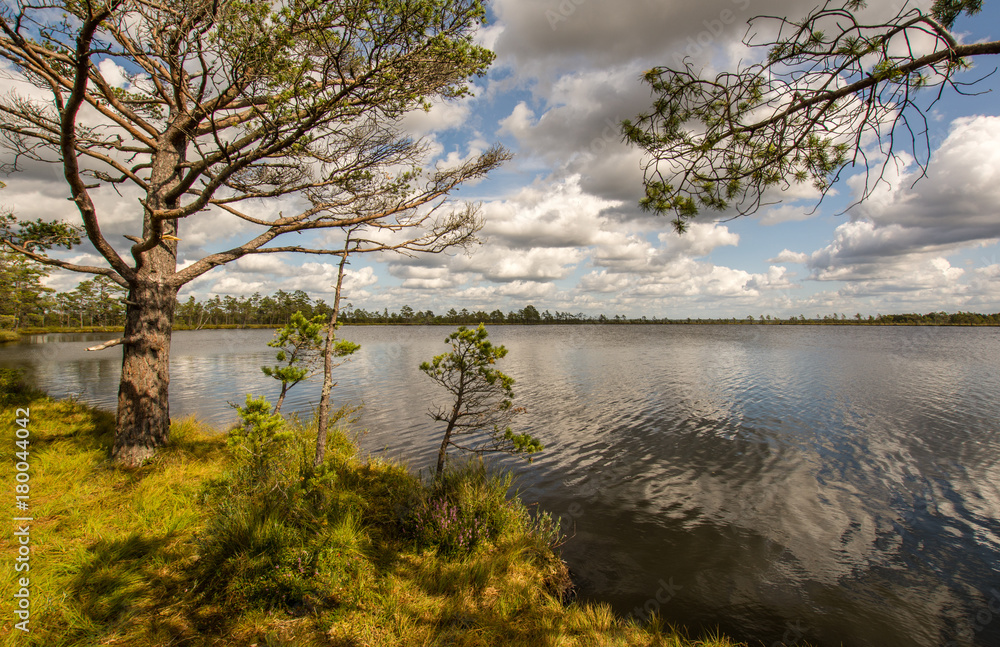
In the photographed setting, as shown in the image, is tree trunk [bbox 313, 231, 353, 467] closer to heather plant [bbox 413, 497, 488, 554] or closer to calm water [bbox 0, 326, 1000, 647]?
heather plant [bbox 413, 497, 488, 554]

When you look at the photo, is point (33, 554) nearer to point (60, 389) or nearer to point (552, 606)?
point (552, 606)

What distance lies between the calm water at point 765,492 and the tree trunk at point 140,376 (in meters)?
5.63

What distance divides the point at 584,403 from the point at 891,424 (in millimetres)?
12292

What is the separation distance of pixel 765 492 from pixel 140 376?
1413 cm

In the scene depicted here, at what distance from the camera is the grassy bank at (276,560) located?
381 centimetres

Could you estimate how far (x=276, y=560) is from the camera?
4445 mm

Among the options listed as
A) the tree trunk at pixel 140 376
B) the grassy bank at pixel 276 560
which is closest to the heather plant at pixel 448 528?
the grassy bank at pixel 276 560

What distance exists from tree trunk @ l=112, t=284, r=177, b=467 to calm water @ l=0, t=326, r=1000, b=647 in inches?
222

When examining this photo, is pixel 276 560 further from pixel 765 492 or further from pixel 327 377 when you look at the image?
pixel 765 492

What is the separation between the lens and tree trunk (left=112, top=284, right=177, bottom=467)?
6996 mm

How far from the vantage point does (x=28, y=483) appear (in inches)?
237

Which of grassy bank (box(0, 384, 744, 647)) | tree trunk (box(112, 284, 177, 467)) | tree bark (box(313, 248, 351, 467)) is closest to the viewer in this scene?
grassy bank (box(0, 384, 744, 647))

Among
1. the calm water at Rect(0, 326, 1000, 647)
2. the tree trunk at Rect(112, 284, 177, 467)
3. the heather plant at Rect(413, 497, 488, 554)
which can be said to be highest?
the tree trunk at Rect(112, 284, 177, 467)

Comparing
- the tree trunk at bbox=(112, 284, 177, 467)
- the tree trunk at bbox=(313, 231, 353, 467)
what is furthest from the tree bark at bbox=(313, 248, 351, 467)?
the tree trunk at bbox=(112, 284, 177, 467)
